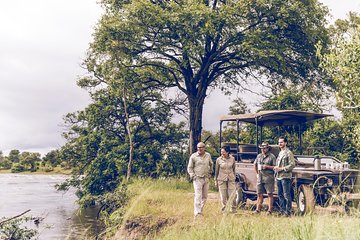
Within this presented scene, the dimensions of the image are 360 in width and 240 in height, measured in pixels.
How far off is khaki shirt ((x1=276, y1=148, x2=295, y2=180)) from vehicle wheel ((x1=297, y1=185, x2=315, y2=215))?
1.82 feet

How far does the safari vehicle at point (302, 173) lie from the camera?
12.4 m

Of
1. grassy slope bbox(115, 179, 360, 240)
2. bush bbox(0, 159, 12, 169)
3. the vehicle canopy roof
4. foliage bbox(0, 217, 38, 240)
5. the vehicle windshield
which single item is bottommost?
foliage bbox(0, 217, 38, 240)

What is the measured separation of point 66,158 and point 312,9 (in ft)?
53.0

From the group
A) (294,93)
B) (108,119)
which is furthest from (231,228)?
(108,119)

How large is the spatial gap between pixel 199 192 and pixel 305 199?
270 centimetres

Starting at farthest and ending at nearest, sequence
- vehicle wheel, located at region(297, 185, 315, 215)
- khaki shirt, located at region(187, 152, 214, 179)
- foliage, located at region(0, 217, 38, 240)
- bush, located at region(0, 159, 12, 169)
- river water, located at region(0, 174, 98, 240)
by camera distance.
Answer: bush, located at region(0, 159, 12, 169) < river water, located at region(0, 174, 98, 240) < foliage, located at region(0, 217, 38, 240) < khaki shirt, located at region(187, 152, 214, 179) < vehicle wheel, located at region(297, 185, 315, 215)

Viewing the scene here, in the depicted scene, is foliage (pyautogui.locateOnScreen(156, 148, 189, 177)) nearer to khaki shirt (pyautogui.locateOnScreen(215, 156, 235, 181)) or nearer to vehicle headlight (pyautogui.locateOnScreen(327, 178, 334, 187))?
khaki shirt (pyautogui.locateOnScreen(215, 156, 235, 181))

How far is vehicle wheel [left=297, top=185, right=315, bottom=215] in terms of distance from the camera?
12.1m

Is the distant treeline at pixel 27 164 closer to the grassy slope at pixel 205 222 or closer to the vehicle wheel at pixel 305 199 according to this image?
the grassy slope at pixel 205 222

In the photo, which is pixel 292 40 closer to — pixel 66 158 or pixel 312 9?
pixel 312 9

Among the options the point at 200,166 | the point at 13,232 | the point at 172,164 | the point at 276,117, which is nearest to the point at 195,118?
the point at 172,164

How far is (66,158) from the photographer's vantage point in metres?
29.5

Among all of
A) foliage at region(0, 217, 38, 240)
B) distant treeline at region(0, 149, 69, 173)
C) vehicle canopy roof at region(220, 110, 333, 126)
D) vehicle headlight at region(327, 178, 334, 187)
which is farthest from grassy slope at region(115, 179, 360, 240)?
distant treeline at region(0, 149, 69, 173)

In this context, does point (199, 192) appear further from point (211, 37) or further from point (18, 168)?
point (18, 168)
